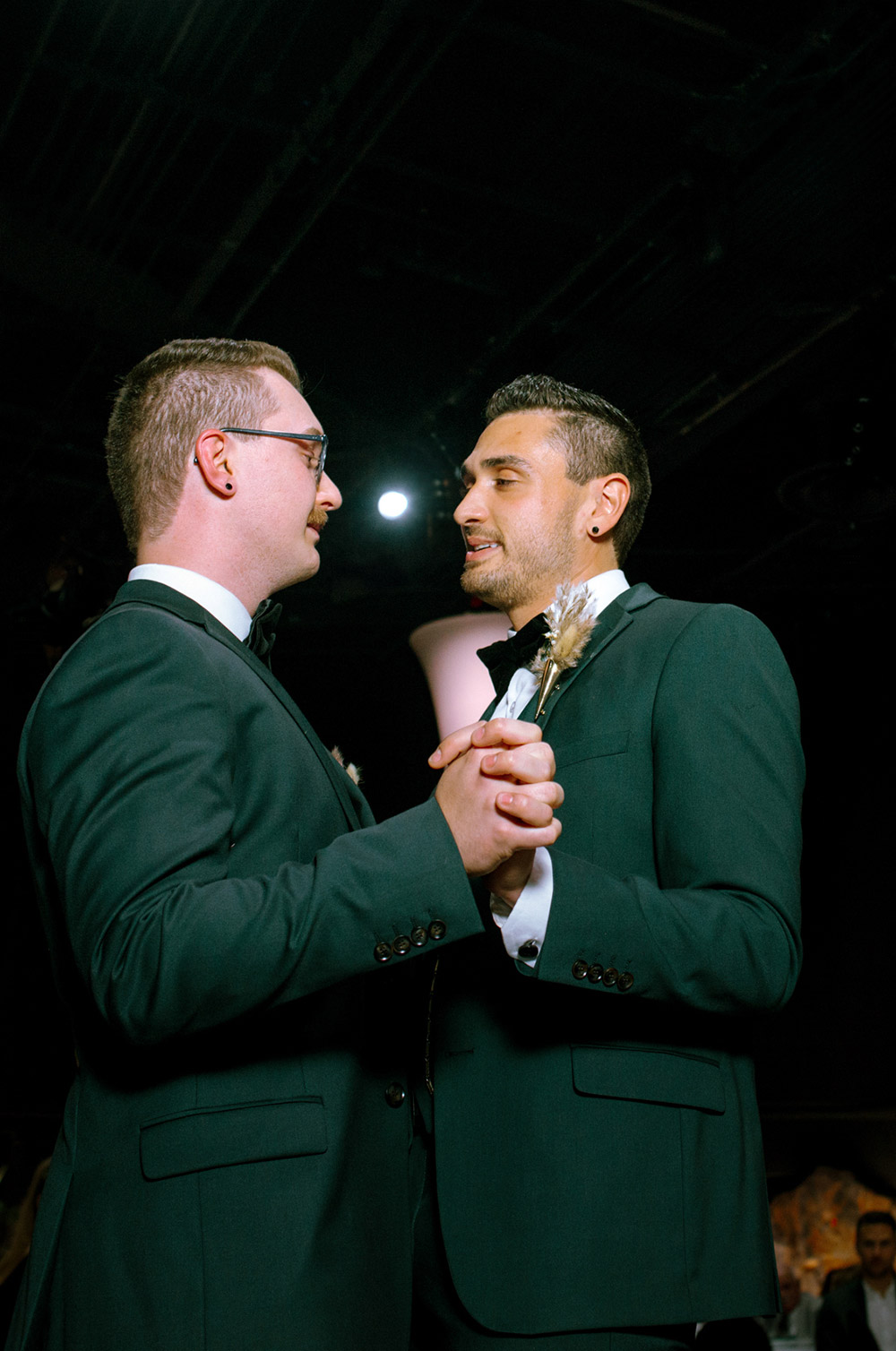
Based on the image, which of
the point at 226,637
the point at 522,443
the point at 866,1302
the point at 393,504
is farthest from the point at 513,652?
the point at 866,1302

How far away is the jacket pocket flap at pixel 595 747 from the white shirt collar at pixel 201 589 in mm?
594

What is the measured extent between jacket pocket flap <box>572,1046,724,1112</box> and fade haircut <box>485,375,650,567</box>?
1266 millimetres

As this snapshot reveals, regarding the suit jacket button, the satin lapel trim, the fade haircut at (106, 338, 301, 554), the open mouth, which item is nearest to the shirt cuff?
the suit jacket button

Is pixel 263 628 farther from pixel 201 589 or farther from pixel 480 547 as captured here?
pixel 480 547

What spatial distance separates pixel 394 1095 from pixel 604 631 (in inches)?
34.7

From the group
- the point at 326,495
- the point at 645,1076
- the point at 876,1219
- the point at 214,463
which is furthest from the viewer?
the point at 876,1219

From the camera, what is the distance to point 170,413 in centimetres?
206

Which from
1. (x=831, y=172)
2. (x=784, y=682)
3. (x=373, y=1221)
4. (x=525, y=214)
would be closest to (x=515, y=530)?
(x=784, y=682)

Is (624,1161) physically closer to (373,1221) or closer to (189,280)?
(373,1221)

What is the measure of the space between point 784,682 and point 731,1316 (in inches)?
36.2

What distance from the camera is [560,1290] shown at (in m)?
1.47

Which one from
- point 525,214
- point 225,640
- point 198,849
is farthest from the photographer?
point 525,214

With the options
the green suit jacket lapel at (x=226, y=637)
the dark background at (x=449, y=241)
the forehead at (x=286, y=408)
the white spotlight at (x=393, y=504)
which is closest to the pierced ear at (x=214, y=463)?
the forehead at (x=286, y=408)

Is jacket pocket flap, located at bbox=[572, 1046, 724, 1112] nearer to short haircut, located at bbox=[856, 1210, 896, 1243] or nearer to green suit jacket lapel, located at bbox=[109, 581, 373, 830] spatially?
green suit jacket lapel, located at bbox=[109, 581, 373, 830]
